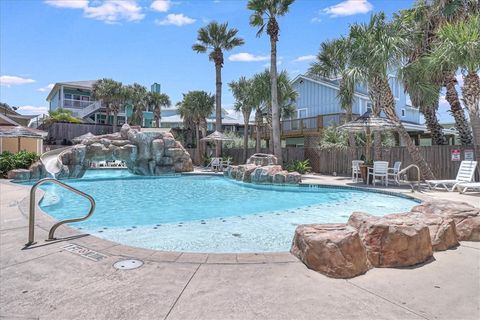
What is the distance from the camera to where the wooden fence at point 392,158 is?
13.5 m

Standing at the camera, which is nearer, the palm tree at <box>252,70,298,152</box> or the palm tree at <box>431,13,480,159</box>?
the palm tree at <box>431,13,480,159</box>

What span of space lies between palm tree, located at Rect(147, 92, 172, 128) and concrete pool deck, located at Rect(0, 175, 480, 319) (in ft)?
112

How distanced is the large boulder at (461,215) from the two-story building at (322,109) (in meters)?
17.6

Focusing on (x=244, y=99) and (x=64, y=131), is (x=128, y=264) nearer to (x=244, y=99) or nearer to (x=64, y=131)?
(x=244, y=99)

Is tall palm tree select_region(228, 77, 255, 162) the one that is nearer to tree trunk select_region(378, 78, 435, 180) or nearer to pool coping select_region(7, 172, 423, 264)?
tree trunk select_region(378, 78, 435, 180)

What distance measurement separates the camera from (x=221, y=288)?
307cm

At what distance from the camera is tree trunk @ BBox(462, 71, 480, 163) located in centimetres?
1095

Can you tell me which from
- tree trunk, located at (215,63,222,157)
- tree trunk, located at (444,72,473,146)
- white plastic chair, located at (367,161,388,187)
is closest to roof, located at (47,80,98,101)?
tree trunk, located at (215,63,222,157)

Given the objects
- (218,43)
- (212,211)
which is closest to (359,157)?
(212,211)

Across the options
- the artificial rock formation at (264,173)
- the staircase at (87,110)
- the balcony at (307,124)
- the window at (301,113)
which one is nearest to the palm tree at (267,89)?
the balcony at (307,124)

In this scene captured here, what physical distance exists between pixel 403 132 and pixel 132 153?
14.0 m

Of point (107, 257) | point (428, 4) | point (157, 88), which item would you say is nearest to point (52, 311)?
point (107, 257)

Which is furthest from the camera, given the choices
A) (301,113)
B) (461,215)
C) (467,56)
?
(301,113)

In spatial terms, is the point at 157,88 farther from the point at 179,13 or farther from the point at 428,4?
the point at 428,4
